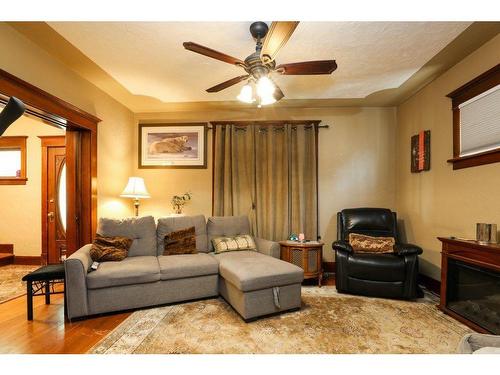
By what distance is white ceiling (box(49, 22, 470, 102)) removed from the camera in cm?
209

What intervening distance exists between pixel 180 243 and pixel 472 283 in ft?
10.0

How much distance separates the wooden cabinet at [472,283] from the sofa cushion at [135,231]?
128 inches

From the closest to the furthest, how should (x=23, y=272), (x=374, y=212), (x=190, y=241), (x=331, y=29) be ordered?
(x=331, y=29) → (x=190, y=241) → (x=374, y=212) → (x=23, y=272)

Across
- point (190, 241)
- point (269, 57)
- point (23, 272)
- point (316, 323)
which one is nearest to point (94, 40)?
point (269, 57)

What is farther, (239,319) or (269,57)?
(239,319)

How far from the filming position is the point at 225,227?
358 cm

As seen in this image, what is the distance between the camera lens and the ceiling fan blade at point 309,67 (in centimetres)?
191

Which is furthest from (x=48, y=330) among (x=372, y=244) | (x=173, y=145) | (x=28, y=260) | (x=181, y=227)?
(x=372, y=244)

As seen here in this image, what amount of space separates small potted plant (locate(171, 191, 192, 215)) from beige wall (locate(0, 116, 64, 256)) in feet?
7.80

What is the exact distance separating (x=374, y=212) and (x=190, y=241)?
2530 mm

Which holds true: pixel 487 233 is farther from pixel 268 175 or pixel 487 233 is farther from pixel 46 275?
pixel 46 275

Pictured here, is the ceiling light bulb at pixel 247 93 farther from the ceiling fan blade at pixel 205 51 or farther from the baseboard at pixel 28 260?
the baseboard at pixel 28 260

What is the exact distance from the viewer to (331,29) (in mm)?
2102

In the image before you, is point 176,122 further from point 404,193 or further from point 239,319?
point 404,193
